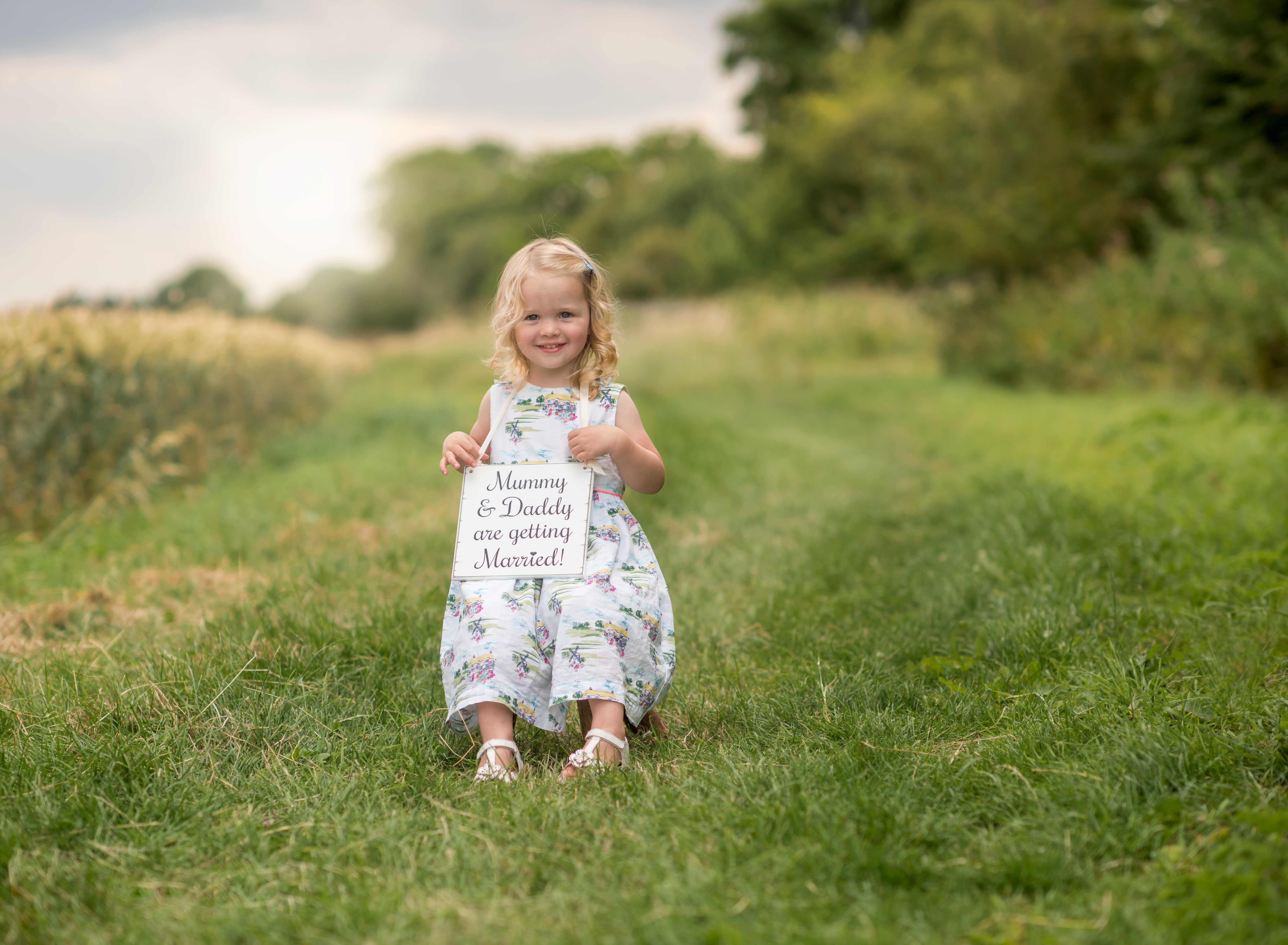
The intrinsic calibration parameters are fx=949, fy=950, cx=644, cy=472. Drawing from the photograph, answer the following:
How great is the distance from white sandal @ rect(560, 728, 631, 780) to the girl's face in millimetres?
1072

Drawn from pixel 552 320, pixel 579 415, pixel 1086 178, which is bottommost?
pixel 579 415

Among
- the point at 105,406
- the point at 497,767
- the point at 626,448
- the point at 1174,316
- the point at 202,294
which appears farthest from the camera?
the point at 202,294

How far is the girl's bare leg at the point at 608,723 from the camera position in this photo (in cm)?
250

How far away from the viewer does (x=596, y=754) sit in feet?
8.13

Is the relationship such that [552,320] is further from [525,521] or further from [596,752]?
[596,752]

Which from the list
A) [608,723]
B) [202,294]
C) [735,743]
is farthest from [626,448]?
[202,294]

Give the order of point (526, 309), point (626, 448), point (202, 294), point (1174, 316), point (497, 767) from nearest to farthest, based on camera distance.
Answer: point (497, 767) → point (626, 448) → point (526, 309) → point (1174, 316) → point (202, 294)

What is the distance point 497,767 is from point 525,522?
673 millimetres

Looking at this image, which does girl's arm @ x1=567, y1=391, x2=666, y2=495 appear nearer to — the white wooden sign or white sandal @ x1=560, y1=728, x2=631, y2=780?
the white wooden sign

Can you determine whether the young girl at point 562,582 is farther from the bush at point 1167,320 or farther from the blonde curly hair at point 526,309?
the bush at point 1167,320

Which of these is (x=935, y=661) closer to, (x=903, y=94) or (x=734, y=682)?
(x=734, y=682)

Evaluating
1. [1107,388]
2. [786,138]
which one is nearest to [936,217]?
[1107,388]

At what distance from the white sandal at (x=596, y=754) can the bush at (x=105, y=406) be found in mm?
4703

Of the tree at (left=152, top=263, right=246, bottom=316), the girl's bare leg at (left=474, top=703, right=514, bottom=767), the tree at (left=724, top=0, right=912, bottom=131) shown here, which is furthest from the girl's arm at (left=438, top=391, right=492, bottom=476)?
the tree at (left=724, top=0, right=912, bottom=131)
